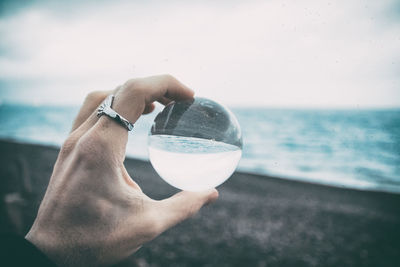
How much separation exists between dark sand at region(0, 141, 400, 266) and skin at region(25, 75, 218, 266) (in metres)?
1.83

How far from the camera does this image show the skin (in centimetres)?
139

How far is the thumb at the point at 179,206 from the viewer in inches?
64.2

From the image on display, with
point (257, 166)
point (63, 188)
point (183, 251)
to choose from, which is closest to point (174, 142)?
point (63, 188)

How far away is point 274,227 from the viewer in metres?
5.11

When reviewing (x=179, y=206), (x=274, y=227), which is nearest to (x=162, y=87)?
(x=179, y=206)

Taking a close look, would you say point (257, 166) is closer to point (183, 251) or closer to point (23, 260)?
point (183, 251)

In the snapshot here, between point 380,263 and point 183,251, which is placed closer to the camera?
point 380,263

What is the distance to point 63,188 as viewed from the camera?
1.47 metres

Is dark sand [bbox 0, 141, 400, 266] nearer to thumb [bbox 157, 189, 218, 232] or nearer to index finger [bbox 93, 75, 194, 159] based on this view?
thumb [bbox 157, 189, 218, 232]

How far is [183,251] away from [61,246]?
322cm

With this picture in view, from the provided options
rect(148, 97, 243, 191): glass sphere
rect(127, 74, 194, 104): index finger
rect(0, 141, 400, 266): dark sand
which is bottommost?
rect(0, 141, 400, 266): dark sand

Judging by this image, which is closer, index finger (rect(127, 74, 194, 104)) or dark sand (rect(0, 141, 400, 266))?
index finger (rect(127, 74, 194, 104))

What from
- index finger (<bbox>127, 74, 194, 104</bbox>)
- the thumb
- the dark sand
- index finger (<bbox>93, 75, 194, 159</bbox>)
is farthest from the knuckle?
the dark sand

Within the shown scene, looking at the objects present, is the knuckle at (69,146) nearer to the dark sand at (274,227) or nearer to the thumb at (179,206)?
the thumb at (179,206)
